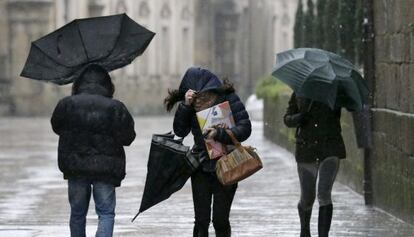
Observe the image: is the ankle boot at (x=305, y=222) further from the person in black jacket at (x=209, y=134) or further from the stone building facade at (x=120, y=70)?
the stone building facade at (x=120, y=70)

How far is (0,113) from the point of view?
50750 mm

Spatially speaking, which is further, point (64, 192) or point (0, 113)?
point (0, 113)

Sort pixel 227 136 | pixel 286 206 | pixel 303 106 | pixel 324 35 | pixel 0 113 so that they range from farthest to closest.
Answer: pixel 0 113 → pixel 324 35 → pixel 286 206 → pixel 303 106 → pixel 227 136

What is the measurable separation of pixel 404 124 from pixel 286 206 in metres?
2.67

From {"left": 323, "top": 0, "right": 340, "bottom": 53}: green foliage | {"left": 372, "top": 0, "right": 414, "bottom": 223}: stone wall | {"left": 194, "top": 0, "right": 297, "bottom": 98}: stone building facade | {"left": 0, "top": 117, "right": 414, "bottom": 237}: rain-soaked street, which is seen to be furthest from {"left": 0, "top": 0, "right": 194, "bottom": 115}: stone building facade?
{"left": 372, "top": 0, "right": 414, "bottom": 223}: stone wall

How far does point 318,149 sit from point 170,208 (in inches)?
186

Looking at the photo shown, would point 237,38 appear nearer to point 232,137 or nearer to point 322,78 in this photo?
point 322,78

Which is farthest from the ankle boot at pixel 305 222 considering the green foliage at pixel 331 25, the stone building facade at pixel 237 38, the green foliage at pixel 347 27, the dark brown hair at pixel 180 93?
the stone building facade at pixel 237 38

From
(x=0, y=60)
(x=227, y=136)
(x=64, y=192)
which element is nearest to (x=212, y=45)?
(x=0, y=60)

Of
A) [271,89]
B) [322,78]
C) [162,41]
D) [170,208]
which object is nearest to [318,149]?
[322,78]

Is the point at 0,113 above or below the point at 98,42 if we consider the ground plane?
below

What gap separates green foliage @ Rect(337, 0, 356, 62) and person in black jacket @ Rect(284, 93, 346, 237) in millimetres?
9404

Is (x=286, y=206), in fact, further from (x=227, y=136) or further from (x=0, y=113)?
(x=0, y=113)

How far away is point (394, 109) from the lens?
15508 millimetres
